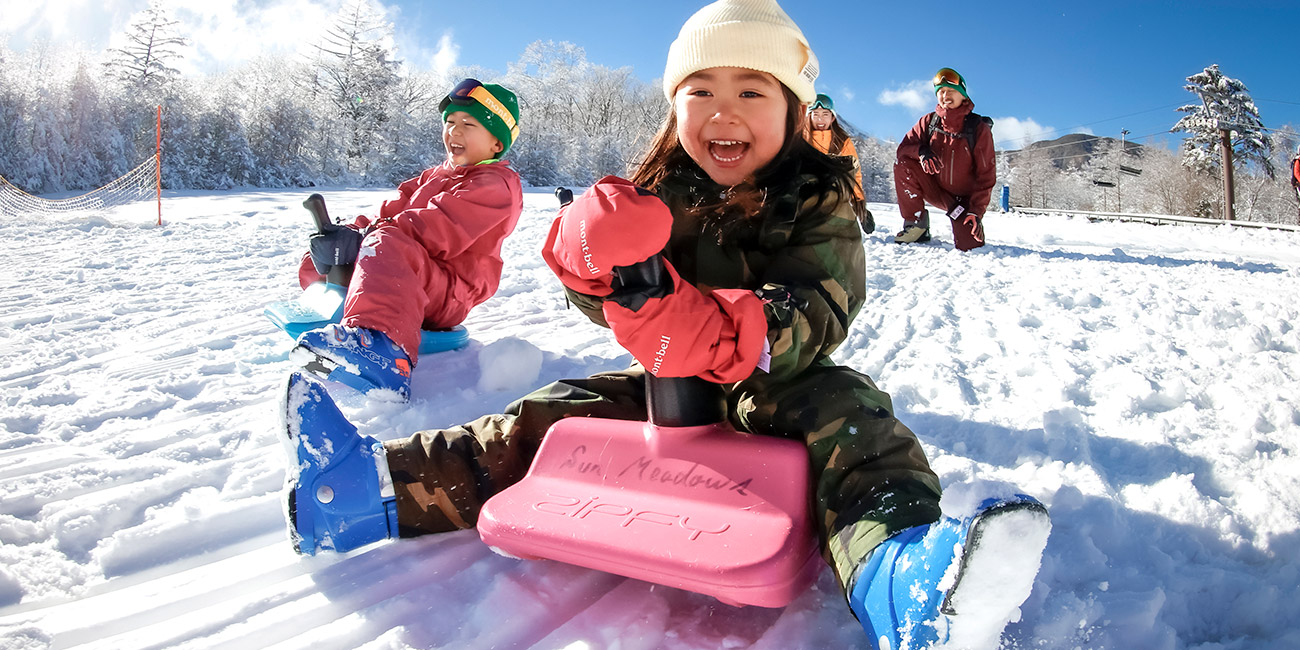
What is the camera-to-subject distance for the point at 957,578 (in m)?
0.79

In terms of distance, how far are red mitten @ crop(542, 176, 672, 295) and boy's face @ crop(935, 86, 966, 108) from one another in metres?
5.33

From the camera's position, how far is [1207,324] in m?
2.73

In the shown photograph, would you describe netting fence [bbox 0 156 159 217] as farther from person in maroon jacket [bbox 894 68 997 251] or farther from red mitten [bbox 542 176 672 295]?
red mitten [bbox 542 176 672 295]

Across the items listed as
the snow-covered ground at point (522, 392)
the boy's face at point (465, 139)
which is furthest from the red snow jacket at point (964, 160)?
the boy's face at point (465, 139)

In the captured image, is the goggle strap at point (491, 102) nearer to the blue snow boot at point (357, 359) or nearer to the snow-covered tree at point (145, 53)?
the blue snow boot at point (357, 359)

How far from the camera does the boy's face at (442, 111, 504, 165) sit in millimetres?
2637

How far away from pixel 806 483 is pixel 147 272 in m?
4.57

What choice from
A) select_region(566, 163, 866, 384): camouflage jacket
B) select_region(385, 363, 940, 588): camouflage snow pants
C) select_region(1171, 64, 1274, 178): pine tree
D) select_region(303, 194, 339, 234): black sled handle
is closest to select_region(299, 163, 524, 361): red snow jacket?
select_region(303, 194, 339, 234): black sled handle

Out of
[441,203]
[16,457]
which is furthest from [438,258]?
[16,457]

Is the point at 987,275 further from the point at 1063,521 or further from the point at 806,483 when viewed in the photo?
the point at 806,483

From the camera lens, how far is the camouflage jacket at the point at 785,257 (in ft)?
4.05

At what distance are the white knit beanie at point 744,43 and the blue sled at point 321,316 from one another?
1.41 meters

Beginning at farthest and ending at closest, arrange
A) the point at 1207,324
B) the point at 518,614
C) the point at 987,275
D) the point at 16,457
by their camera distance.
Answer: the point at 987,275 < the point at 1207,324 < the point at 16,457 < the point at 518,614

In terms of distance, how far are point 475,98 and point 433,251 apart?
72 cm
